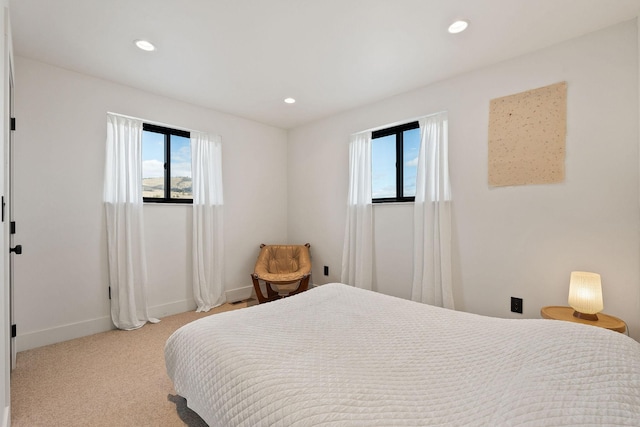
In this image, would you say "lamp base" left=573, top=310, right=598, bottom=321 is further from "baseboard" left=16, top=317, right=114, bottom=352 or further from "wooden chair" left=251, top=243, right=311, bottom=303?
"baseboard" left=16, top=317, right=114, bottom=352

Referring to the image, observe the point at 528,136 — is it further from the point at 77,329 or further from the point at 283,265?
the point at 77,329

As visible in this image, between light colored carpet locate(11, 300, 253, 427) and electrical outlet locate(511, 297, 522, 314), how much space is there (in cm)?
254

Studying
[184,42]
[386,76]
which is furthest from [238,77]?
[386,76]

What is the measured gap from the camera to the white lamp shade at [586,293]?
1913mm

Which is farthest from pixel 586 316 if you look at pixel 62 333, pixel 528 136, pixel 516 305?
pixel 62 333

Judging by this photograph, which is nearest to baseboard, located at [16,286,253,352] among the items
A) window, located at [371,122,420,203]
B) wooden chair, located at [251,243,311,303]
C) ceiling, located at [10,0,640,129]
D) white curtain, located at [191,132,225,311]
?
white curtain, located at [191,132,225,311]

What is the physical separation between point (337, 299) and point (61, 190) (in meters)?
2.71

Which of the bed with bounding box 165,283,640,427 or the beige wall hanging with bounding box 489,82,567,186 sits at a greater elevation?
the beige wall hanging with bounding box 489,82,567,186

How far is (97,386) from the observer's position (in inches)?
75.6

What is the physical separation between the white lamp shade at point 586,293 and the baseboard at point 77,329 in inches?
147

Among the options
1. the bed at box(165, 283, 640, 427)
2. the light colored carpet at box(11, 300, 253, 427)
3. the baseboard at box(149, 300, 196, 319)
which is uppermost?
the bed at box(165, 283, 640, 427)

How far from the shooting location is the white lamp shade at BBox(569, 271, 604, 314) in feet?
6.28

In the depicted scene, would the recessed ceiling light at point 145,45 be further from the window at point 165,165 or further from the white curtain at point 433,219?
the white curtain at point 433,219

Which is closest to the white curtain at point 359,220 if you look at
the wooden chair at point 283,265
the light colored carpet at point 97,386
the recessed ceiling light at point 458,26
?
the wooden chair at point 283,265
